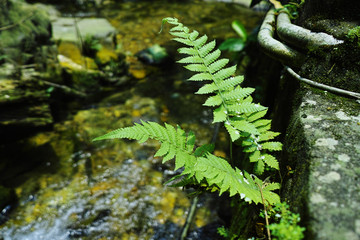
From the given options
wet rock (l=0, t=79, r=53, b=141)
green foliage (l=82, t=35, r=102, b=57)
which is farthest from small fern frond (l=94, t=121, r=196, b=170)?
green foliage (l=82, t=35, r=102, b=57)

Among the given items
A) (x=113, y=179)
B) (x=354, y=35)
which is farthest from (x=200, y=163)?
(x=113, y=179)

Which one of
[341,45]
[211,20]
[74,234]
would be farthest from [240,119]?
[211,20]

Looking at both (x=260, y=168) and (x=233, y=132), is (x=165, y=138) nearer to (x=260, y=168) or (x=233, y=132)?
(x=233, y=132)

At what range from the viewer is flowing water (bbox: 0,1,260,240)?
3332 millimetres

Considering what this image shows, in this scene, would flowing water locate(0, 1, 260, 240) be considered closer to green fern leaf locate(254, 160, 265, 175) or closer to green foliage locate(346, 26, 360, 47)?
green fern leaf locate(254, 160, 265, 175)

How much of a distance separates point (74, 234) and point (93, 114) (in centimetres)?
262

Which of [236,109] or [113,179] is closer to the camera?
[236,109]

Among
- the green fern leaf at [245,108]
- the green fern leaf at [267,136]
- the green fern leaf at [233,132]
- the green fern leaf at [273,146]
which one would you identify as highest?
the green fern leaf at [245,108]

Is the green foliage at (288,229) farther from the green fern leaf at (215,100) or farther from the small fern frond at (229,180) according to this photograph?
the green fern leaf at (215,100)

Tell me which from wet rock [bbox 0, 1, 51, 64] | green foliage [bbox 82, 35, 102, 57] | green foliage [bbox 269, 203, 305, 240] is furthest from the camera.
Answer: green foliage [bbox 82, 35, 102, 57]

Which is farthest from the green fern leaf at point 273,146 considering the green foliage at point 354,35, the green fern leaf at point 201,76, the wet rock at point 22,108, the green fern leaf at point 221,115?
the wet rock at point 22,108

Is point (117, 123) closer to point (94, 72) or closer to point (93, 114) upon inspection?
point (93, 114)

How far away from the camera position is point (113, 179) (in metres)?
3.97

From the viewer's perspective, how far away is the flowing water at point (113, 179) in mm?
3332
